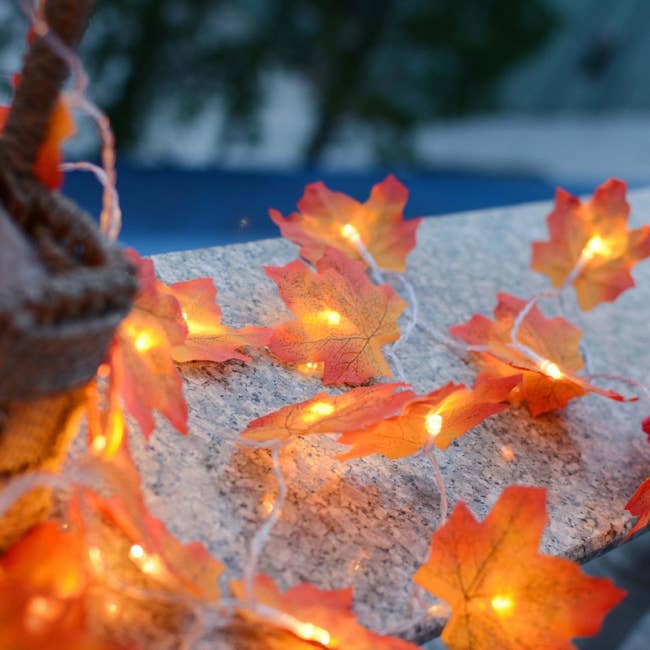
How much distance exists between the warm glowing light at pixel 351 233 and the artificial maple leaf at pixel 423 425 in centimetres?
27

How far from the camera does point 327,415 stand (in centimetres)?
60

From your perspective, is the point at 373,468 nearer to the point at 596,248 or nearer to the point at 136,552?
the point at 136,552

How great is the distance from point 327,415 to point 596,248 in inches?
17.8

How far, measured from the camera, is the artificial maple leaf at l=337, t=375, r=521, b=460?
58 centimetres

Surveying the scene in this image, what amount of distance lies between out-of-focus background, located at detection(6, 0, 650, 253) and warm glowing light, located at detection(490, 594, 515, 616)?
2.04 ft

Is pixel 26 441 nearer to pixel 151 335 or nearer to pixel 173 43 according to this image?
pixel 151 335

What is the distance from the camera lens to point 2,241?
0.39m

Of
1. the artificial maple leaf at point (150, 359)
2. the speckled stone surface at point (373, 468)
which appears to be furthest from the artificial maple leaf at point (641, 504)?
the artificial maple leaf at point (150, 359)

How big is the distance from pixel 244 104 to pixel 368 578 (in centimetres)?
248

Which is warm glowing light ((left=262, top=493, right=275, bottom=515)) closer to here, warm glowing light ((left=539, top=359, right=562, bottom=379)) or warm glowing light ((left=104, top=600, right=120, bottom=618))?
warm glowing light ((left=104, top=600, right=120, bottom=618))

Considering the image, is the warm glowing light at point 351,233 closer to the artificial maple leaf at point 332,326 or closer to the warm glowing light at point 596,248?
the artificial maple leaf at point 332,326

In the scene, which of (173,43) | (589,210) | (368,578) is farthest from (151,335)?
(173,43)

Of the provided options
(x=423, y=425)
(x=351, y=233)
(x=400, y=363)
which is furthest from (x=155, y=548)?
(x=351, y=233)

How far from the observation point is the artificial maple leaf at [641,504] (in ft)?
2.10
